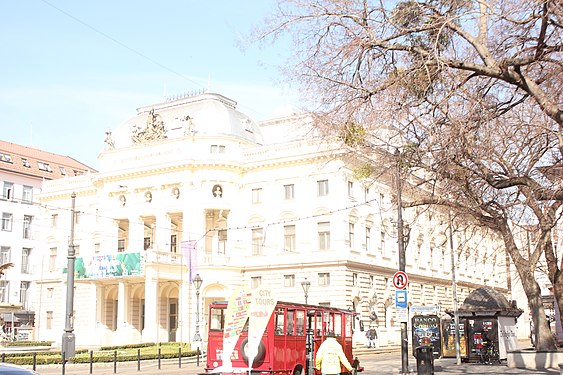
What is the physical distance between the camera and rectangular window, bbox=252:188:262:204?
56906mm

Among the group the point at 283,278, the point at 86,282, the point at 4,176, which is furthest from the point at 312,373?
the point at 4,176

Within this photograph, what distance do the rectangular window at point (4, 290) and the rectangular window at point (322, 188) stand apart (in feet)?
125

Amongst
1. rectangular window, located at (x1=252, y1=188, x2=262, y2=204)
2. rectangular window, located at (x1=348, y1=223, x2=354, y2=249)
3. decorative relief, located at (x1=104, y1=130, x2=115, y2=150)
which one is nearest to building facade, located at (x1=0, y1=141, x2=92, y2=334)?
decorative relief, located at (x1=104, y1=130, x2=115, y2=150)

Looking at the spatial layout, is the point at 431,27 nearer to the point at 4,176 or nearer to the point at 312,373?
the point at 312,373

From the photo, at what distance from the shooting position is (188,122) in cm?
5756

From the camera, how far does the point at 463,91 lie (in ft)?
49.2

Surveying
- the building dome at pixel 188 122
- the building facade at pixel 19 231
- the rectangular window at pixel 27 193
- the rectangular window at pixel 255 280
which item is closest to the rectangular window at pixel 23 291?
the building facade at pixel 19 231

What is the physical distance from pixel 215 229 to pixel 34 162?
35005 millimetres

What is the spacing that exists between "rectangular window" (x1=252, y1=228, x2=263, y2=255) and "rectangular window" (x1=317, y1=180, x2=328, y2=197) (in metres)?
6.15

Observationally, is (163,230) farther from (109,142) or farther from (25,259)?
(25,259)

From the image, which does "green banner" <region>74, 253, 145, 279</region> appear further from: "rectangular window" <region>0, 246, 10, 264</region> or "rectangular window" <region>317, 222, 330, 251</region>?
"rectangular window" <region>0, 246, 10, 264</region>

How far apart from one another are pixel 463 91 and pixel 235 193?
4296 cm

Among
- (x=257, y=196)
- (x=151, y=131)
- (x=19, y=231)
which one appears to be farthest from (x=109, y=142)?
(x=19, y=231)

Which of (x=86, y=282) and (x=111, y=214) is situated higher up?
(x=111, y=214)
